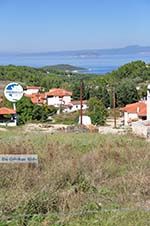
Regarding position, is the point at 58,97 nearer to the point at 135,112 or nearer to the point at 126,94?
the point at 126,94

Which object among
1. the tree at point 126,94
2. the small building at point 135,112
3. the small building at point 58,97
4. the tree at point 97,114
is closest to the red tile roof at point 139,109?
the small building at point 135,112

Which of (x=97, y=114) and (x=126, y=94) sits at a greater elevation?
(x=126, y=94)

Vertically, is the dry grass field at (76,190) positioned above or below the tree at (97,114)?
above

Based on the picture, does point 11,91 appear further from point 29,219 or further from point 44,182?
point 29,219

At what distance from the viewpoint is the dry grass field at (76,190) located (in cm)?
398

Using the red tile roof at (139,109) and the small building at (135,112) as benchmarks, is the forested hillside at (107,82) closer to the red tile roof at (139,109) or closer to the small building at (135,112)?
the red tile roof at (139,109)

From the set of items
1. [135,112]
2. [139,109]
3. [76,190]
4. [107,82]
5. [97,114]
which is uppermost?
[76,190]

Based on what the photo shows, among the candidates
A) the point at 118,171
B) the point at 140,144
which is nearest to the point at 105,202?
the point at 118,171

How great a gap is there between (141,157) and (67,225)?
300cm

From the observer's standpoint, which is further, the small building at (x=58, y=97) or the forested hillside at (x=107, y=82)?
the small building at (x=58, y=97)

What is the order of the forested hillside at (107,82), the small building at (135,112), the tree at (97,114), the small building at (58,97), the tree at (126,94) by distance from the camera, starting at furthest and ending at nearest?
the small building at (58,97), the forested hillside at (107,82), the tree at (126,94), the small building at (135,112), the tree at (97,114)

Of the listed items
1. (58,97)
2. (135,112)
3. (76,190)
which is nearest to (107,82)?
(58,97)

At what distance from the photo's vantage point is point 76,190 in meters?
4.75

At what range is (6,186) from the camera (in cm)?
479
